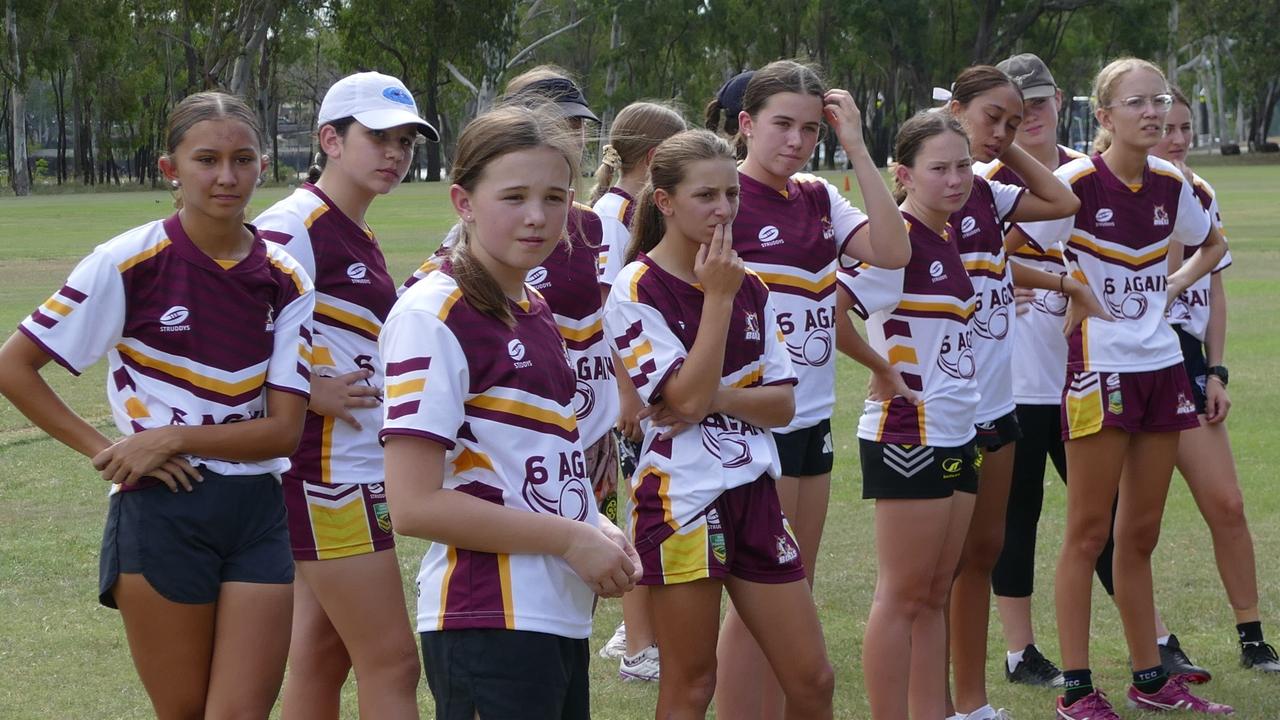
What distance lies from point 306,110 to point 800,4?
44007 millimetres

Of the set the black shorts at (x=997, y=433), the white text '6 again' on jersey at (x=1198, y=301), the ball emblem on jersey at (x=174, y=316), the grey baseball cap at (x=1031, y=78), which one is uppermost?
the grey baseball cap at (x=1031, y=78)

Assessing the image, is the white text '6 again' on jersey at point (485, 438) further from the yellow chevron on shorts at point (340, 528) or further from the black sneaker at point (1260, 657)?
the black sneaker at point (1260, 657)

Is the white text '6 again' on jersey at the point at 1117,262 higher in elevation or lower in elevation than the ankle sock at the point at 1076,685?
higher

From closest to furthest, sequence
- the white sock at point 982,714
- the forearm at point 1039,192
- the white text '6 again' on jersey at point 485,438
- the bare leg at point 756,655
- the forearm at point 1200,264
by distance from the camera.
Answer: the white text '6 again' on jersey at point 485,438 → the bare leg at point 756,655 → the white sock at point 982,714 → the forearm at point 1039,192 → the forearm at point 1200,264

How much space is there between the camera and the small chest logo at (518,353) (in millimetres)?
3189

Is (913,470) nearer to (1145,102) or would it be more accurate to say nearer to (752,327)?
(752,327)

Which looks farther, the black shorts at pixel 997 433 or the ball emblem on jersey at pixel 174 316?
the black shorts at pixel 997 433

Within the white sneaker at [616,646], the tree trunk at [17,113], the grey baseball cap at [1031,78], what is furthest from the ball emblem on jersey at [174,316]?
the tree trunk at [17,113]

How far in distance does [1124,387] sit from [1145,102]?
107 cm

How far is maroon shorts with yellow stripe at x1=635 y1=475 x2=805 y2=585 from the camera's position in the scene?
3.98m

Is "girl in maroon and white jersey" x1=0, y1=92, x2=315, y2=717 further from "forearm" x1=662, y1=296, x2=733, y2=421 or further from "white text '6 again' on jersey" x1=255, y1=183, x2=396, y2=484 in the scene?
"forearm" x1=662, y1=296, x2=733, y2=421


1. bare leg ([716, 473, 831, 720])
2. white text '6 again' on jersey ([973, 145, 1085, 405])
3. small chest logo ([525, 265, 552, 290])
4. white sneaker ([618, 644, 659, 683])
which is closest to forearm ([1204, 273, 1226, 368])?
white text '6 again' on jersey ([973, 145, 1085, 405])

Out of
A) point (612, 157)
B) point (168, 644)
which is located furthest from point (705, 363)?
point (612, 157)

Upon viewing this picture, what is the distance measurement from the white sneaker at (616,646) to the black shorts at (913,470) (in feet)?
6.32
